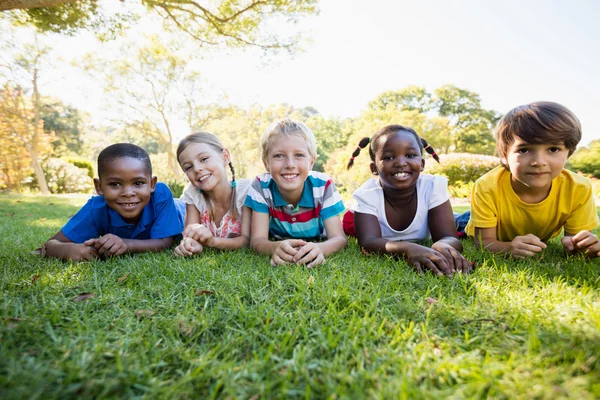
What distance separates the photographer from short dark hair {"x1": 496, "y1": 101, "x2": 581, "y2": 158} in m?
2.47

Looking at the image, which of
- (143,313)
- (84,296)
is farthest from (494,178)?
(84,296)

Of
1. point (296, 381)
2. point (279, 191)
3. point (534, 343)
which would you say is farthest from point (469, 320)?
point (279, 191)

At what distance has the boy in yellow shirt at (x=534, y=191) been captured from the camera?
2.50 m

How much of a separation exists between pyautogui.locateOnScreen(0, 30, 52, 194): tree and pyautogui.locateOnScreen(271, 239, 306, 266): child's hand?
17.8 metres

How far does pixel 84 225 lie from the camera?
2.97m

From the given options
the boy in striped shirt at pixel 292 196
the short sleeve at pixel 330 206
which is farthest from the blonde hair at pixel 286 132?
the short sleeve at pixel 330 206

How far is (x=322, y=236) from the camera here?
12.2ft

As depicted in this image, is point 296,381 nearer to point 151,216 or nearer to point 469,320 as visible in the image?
point 469,320

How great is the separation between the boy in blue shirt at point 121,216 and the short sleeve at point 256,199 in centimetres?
70

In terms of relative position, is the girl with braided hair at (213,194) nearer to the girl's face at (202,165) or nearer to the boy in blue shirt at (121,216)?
the girl's face at (202,165)

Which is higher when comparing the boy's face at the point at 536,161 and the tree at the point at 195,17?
the tree at the point at 195,17

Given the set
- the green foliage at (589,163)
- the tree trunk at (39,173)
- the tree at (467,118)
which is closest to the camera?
the tree trunk at (39,173)

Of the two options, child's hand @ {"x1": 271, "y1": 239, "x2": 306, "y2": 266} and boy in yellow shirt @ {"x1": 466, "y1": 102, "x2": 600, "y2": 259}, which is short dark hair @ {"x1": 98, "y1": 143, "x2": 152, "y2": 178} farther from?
boy in yellow shirt @ {"x1": 466, "y1": 102, "x2": 600, "y2": 259}

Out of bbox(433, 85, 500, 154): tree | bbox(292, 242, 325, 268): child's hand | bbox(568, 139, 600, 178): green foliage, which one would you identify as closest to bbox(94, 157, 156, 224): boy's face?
bbox(292, 242, 325, 268): child's hand
